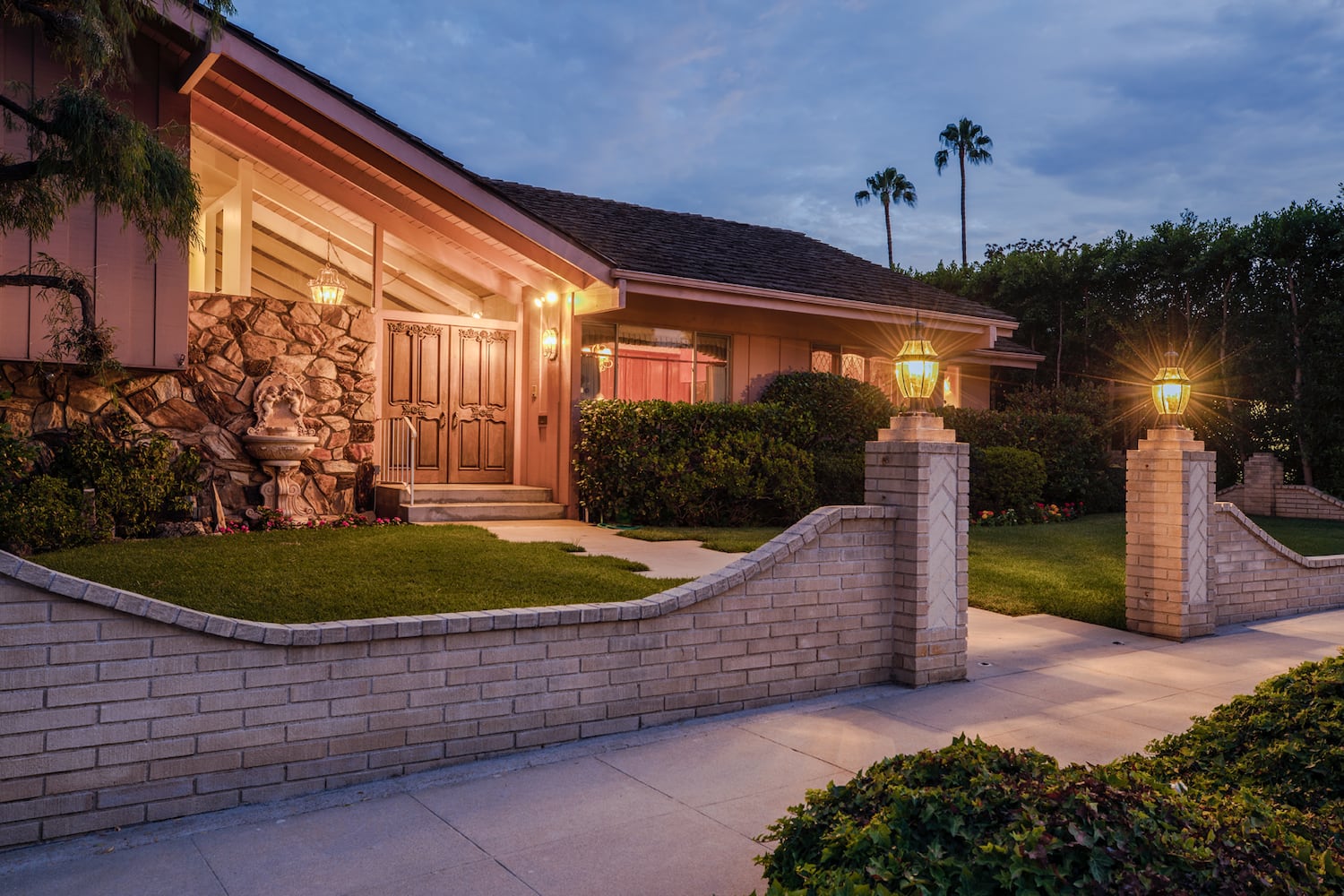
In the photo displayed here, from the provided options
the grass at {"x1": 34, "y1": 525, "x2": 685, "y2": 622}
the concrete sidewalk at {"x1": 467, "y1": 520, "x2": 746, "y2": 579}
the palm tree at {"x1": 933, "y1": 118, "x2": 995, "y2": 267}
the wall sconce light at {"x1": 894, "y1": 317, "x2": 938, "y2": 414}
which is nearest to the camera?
the wall sconce light at {"x1": 894, "y1": 317, "x2": 938, "y2": 414}

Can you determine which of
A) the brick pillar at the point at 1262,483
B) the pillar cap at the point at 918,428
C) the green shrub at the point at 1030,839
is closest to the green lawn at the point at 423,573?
the pillar cap at the point at 918,428

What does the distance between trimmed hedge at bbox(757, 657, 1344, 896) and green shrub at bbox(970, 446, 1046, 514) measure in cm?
1205

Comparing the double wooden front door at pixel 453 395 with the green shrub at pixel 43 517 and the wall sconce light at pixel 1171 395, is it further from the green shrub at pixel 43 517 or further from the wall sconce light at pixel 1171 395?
the wall sconce light at pixel 1171 395

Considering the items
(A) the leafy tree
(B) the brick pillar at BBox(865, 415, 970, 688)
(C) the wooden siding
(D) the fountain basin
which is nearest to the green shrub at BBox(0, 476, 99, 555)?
(C) the wooden siding

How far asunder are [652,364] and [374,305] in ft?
14.0

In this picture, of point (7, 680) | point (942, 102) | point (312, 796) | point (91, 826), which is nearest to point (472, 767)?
point (312, 796)

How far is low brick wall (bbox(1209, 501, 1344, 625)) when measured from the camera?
26.2 feet

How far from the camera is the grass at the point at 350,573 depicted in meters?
6.23

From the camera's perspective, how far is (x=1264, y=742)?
10.5ft

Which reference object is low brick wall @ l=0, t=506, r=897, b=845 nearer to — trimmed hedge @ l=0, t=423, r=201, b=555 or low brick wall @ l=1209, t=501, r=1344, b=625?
low brick wall @ l=1209, t=501, r=1344, b=625

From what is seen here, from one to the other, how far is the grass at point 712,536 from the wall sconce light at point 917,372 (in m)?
3.81

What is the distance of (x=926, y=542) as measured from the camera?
567 cm

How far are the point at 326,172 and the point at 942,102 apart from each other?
4614 centimetres

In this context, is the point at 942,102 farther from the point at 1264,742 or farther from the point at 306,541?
the point at 1264,742
